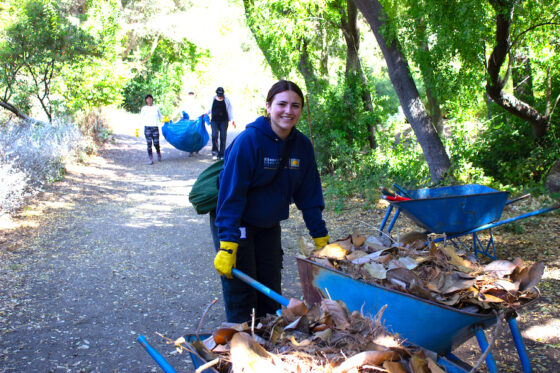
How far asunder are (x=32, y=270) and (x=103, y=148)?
1096 centimetres

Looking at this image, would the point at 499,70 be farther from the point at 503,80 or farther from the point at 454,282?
the point at 454,282

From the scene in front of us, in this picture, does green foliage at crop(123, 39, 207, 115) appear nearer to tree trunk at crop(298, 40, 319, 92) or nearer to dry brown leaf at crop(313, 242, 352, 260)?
tree trunk at crop(298, 40, 319, 92)

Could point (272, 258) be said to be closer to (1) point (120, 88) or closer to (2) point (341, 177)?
(2) point (341, 177)

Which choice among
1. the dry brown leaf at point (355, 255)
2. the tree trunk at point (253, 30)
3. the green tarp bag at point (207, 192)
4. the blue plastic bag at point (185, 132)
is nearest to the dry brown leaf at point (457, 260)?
the dry brown leaf at point (355, 255)

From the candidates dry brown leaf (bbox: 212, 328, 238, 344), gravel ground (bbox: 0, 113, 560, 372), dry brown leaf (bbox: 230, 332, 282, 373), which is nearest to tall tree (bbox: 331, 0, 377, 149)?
gravel ground (bbox: 0, 113, 560, 372)

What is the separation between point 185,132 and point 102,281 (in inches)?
344

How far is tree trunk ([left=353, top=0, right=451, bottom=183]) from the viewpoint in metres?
7.47

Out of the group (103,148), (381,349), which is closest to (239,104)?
(103,148)

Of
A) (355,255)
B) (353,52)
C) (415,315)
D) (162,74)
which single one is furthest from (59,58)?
(162,74)

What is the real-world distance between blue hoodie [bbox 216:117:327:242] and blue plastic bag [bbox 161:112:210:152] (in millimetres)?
11035

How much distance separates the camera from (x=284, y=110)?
118 inches

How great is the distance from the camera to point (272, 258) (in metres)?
3.38

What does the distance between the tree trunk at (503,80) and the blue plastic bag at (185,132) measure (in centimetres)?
896

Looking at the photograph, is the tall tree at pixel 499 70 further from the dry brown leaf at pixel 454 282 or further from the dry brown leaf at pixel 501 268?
the dry brown leaf at pixel 454 282
